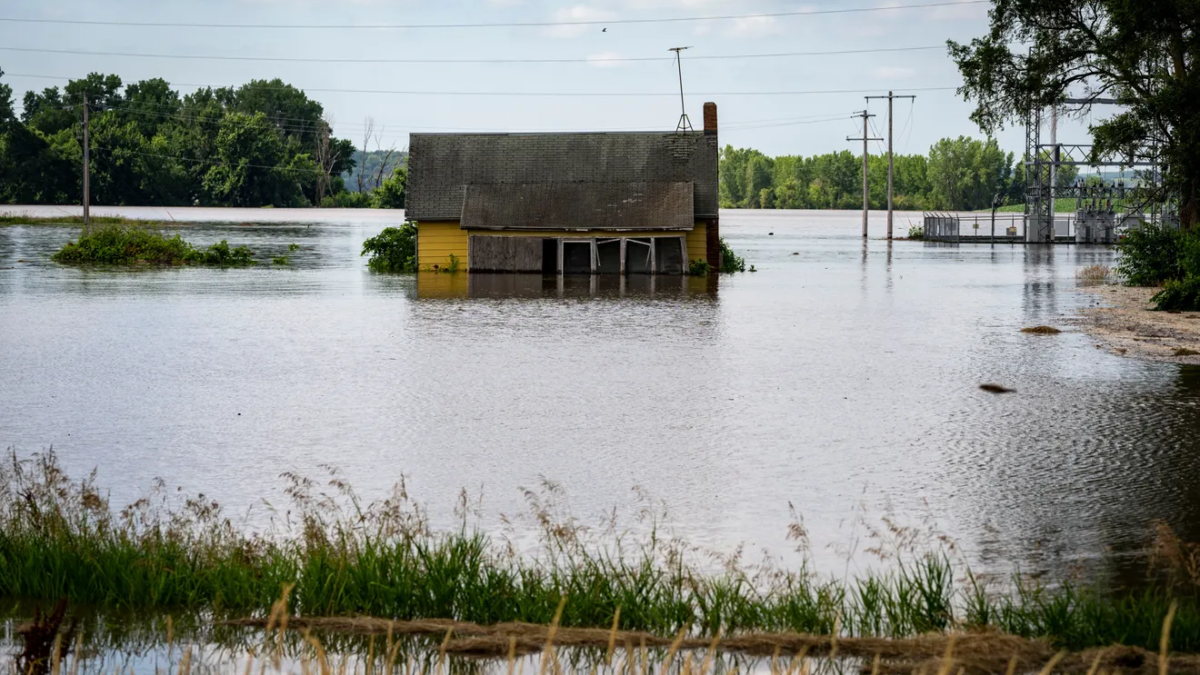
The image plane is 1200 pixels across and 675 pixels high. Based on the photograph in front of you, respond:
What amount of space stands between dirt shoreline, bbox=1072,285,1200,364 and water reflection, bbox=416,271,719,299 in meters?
10.4

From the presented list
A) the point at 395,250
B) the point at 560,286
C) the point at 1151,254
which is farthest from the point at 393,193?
the point at 1151,254

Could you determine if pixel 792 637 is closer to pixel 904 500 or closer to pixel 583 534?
pixel 583 534

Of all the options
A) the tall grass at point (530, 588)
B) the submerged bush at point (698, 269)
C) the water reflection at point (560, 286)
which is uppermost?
the submerged bush at point (698, 269)

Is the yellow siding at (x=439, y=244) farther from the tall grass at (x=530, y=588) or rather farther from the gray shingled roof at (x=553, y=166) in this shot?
the tall grass at (x=530, y=588)

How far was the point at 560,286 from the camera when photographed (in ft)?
131

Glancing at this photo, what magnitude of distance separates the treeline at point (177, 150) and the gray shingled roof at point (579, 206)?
3853 inches

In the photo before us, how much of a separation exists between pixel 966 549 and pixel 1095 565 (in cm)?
92

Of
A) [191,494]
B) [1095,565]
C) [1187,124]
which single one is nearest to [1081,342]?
[1187,124]

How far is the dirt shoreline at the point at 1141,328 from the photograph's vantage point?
22453 millimetres

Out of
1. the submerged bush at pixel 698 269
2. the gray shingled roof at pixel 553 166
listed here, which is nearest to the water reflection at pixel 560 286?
the submerged bush at pixel 698 269

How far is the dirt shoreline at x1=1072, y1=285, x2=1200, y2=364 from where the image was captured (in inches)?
884

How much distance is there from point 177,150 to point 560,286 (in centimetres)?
12601

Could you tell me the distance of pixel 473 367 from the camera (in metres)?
20.4

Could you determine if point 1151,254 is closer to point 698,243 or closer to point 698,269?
point 698,269
